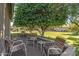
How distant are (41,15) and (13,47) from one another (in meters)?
0.55

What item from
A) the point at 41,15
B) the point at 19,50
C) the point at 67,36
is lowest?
the point at 19,50

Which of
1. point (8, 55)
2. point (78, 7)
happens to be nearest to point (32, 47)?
point (8, 55)

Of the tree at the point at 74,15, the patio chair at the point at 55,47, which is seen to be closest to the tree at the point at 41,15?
→ the tree at the point at 74,15

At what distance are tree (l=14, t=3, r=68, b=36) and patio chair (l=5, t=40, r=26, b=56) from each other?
232mm

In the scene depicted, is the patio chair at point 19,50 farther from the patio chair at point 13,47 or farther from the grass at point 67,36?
the grass at point 67,36

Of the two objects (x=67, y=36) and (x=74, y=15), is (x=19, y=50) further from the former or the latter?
(x=74, y=15)

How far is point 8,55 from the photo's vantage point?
9.23 feet

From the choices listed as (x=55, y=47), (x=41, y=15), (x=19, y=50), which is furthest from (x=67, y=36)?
(x=19, y=50)

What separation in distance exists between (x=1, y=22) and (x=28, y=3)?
42cm

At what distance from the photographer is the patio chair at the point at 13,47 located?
278cm

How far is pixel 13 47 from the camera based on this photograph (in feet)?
9.20

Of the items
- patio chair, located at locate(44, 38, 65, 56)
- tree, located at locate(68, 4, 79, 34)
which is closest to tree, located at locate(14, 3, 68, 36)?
tree, located at locate(68, 4, 79, 34)

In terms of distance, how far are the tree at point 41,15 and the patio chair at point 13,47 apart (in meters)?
0.23

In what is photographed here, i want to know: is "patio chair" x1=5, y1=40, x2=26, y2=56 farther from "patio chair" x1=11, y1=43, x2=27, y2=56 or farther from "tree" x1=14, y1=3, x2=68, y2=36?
"tree" x1=14, y1=3, x2=68, y2=36
